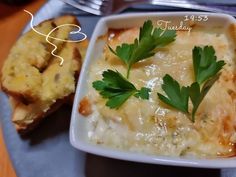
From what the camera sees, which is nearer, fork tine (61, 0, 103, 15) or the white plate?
the white plate

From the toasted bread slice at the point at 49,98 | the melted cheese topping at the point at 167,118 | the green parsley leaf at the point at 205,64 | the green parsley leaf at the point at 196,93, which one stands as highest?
the green parsley leaf at the point at 205,64

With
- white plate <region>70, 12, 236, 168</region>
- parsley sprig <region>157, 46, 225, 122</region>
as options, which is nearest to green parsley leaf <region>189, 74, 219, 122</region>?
parsley sprig <region>157, 46, 225, 122</region>

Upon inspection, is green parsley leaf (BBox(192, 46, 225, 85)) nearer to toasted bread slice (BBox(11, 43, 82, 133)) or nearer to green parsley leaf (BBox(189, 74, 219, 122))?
green parsley leaf (BBox(189, 74, 219, 122))

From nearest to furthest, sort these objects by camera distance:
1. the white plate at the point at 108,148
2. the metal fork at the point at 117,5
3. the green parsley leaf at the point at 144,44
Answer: the white plate at the point at 108,148 → the green parsley leaf at the point at 144,44 → the metal fork at the point at 117,5

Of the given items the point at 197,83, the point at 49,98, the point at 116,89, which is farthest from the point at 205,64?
the point at 49,98

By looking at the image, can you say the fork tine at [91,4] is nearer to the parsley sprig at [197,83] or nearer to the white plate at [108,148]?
the white plate at [108,148]

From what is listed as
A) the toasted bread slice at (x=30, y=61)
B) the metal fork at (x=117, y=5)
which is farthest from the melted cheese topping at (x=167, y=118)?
the metal fork at (x=117, y=5)

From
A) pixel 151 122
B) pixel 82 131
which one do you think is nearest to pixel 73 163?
pixel 82 131
